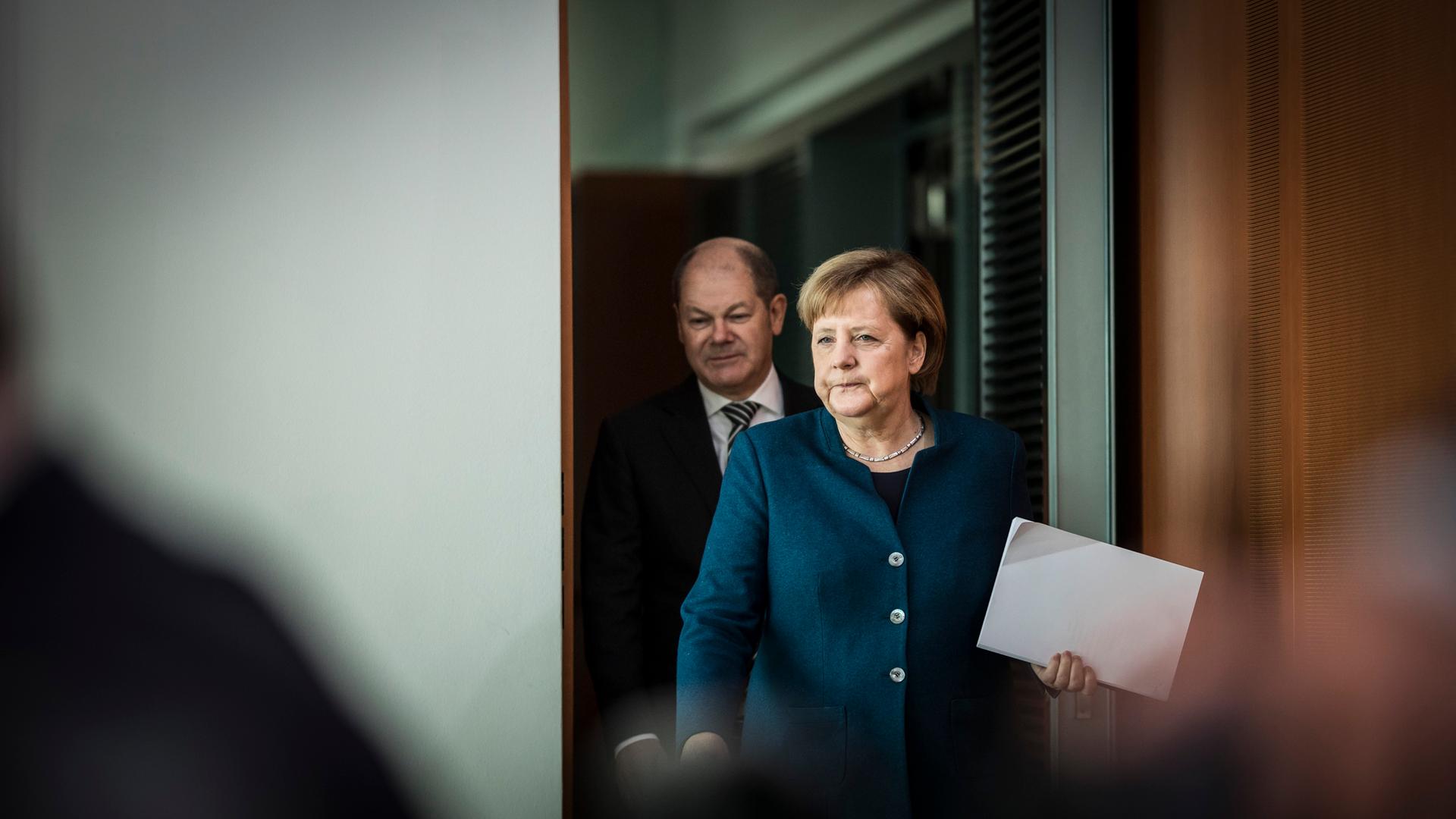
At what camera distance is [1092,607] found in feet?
8.33

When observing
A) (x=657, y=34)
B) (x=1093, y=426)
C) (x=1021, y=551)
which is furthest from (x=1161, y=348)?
(x=657, y=34)

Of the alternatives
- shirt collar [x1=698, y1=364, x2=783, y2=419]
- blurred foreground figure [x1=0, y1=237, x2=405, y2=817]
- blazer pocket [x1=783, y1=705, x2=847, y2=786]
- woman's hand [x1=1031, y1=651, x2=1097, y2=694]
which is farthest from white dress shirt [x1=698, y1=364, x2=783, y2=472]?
blurred foreground figure [x1=0, y1=237, x2=405, y2=817]

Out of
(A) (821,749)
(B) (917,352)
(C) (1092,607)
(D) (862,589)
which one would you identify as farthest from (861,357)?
(A) (821,749)

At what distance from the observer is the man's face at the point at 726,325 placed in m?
3.43

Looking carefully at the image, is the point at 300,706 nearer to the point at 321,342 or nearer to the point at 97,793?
the point at 97,793

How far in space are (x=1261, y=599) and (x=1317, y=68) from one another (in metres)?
1.22

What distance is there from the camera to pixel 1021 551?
8.24ft

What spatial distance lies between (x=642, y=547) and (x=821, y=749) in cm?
92

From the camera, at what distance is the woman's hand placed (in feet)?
8.22

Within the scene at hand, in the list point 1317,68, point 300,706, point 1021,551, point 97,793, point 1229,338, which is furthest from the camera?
point 1229,338

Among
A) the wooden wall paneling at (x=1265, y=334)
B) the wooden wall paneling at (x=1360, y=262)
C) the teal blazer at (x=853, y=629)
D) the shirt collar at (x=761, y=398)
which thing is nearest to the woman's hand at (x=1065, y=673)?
the teal blazer at (x=853, y=629)

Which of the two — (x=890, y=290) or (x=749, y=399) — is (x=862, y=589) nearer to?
(x=890, y=290)

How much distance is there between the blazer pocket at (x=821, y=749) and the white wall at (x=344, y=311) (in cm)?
84

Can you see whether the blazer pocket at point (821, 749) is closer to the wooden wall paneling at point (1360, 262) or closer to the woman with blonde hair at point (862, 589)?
the woman with blonde hair at point (862, 589)
